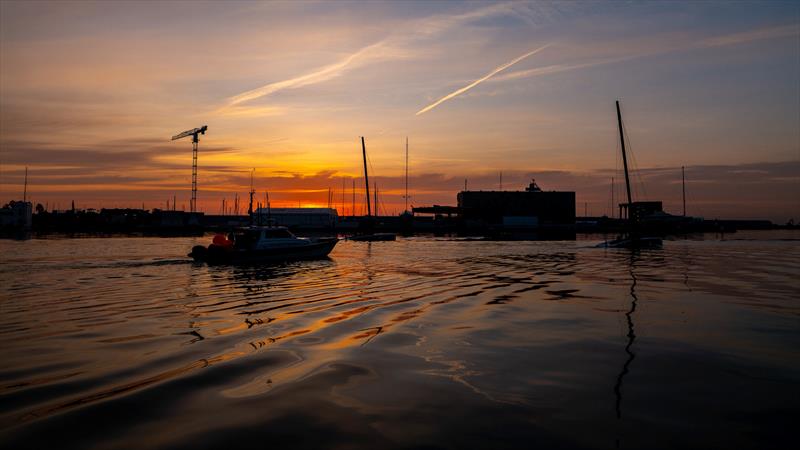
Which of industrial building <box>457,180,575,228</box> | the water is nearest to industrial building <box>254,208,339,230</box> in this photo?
industrial building <box>457,180,575,228</box>

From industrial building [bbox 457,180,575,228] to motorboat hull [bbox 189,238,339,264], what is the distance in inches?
4321

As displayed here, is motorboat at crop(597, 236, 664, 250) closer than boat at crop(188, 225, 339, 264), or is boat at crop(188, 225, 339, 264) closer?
boat at crop(188, 225, 339, 264)

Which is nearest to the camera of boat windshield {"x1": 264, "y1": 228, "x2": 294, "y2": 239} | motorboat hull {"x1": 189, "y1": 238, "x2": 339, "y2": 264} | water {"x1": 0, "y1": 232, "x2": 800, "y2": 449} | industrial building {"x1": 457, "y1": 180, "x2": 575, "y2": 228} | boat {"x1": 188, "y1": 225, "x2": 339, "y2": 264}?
water {"x1": 0, "y1": 232, "x2": 800, "y2": 449}

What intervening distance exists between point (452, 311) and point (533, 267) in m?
20.1

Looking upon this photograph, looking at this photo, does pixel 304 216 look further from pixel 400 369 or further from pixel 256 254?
pixel 400 369

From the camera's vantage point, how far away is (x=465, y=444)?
6625 millimetres

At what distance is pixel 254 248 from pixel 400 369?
3169 cm

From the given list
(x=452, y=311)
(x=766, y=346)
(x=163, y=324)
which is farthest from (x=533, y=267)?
(x=163, y=324)

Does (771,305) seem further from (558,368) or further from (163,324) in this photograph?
(163,324)

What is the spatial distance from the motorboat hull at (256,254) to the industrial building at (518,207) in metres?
110

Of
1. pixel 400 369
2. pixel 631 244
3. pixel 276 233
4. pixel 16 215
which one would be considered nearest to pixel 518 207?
pixel 631 244

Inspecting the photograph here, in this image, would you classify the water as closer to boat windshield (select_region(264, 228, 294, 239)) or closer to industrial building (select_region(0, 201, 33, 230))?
boat windshield (select_region(264, 228, 294, 239))

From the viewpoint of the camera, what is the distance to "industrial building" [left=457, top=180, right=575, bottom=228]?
155375 mm

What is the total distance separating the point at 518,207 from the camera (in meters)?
158
